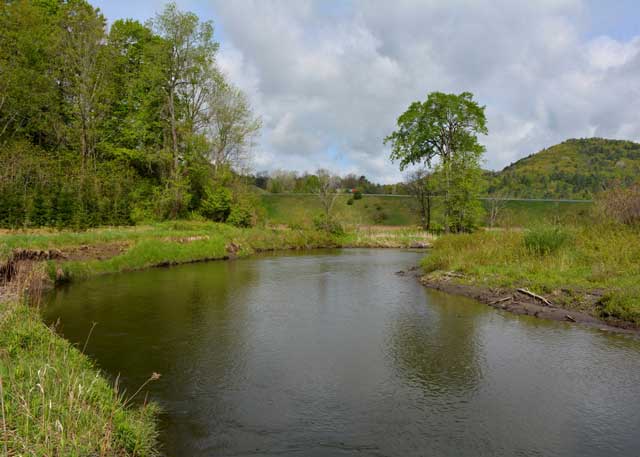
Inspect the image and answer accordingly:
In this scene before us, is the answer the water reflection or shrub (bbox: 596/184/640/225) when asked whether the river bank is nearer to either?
the water reflection

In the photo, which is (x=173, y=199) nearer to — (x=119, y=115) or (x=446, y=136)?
(x=119, y=115)

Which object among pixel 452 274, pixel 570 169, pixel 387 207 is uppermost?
pixel 570 169

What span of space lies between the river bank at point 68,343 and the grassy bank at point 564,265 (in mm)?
11049

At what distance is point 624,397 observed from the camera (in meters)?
6.89

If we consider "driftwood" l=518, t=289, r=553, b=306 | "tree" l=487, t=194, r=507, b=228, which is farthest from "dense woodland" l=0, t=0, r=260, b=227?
"tree" l=487, t=194, r=507, b=228

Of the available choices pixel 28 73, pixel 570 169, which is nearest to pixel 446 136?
pixel 28 73

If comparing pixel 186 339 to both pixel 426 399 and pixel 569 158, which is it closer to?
pixel 426 399

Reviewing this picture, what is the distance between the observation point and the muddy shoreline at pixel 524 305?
10.5m

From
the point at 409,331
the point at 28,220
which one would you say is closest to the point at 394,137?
the point at 28,220

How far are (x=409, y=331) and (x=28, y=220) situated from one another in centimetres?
1911

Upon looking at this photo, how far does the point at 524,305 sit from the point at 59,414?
11.8m

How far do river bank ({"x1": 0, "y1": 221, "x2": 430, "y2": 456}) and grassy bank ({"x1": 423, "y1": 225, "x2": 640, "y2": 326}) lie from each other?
1105 centimetres

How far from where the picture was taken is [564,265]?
1420cm

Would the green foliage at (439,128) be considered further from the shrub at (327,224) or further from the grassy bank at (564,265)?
the grassy bank at (564,265)
